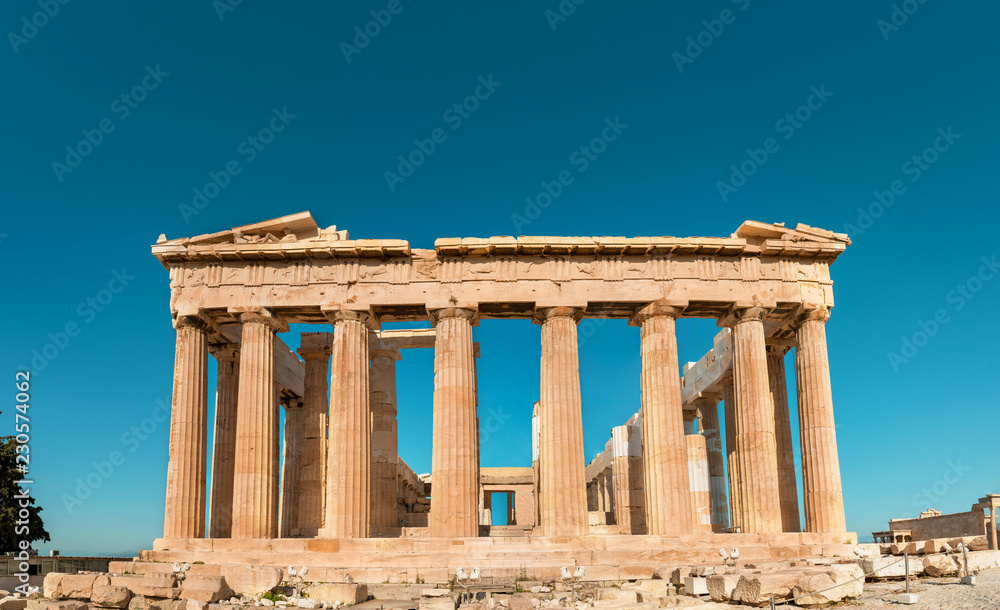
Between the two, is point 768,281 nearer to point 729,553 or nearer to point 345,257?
point 729,553

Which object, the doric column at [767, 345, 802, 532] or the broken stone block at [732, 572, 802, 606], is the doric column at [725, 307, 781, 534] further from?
the broken stone block at [732, 572, 802, 606]

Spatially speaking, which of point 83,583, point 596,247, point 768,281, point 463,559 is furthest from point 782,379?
point 83,583

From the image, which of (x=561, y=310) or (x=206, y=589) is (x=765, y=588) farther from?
(x=206, y=589)

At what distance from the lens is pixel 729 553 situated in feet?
83.6

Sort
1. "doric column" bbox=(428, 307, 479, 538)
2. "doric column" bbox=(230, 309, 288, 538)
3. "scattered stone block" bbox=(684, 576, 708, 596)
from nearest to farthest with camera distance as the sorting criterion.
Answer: "scattered stone block" bbox=(684, 576, 708, 596)
"doric column" bbox=(428, 307, 479, 538)
"doric column" bbox=(230, 309, 288, 538)

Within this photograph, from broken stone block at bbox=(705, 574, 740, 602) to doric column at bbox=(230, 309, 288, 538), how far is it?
1439 centimetres

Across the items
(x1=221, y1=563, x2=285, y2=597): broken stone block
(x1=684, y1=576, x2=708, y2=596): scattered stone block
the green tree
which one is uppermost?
the green tree

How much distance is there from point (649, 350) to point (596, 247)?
387 cm

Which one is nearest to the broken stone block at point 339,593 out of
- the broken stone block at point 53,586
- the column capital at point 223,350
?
the broken stone block at point 53,586

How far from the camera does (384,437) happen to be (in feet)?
113

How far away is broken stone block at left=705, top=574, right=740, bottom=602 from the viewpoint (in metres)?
19.5

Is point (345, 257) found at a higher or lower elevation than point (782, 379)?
higher

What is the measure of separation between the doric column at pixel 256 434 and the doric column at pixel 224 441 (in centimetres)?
242

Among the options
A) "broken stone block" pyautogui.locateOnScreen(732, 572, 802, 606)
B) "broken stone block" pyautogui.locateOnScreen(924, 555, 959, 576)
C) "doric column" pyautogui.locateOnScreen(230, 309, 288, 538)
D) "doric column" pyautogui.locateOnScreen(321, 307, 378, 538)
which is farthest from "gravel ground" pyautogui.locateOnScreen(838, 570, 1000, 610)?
"doric column" pyautogui.locateOnScreen(230, 309, 288, 538)
